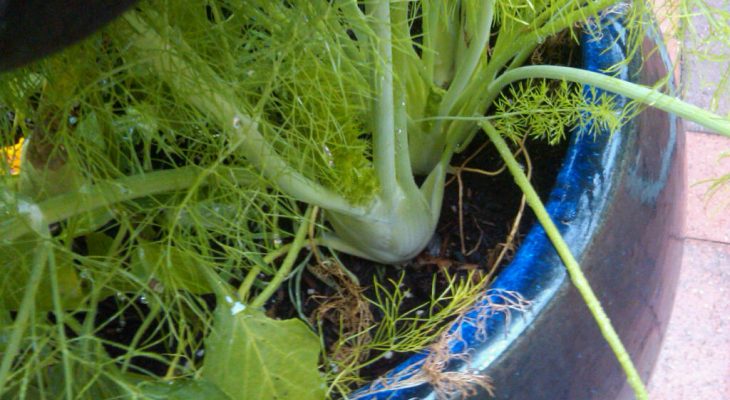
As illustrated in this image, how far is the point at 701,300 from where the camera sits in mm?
871

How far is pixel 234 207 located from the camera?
1.40 feet

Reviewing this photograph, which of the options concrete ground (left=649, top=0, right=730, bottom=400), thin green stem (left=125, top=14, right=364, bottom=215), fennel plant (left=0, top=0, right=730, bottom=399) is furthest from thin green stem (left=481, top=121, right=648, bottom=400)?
concrete ground (left=649, top=0, right=730, bottom=400)

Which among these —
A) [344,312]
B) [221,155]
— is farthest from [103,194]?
[344,312]

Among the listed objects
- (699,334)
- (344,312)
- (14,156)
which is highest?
(14,156)

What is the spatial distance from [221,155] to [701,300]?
→ 660mm

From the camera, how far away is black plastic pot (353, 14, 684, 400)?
383 mm

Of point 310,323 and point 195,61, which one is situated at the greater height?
point 195,61

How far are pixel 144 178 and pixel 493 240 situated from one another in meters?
0.22

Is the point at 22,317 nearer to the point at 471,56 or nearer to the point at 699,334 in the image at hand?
the point at 471,56

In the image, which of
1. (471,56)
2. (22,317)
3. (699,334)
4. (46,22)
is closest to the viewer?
(46,22)

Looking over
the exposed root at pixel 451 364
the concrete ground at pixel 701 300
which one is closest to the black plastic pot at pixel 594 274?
the exposed root at pixel 451 364

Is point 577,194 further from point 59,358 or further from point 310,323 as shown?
point 59,358

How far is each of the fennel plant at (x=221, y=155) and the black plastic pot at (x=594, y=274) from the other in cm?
2

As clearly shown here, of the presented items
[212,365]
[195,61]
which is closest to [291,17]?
[195,61]
